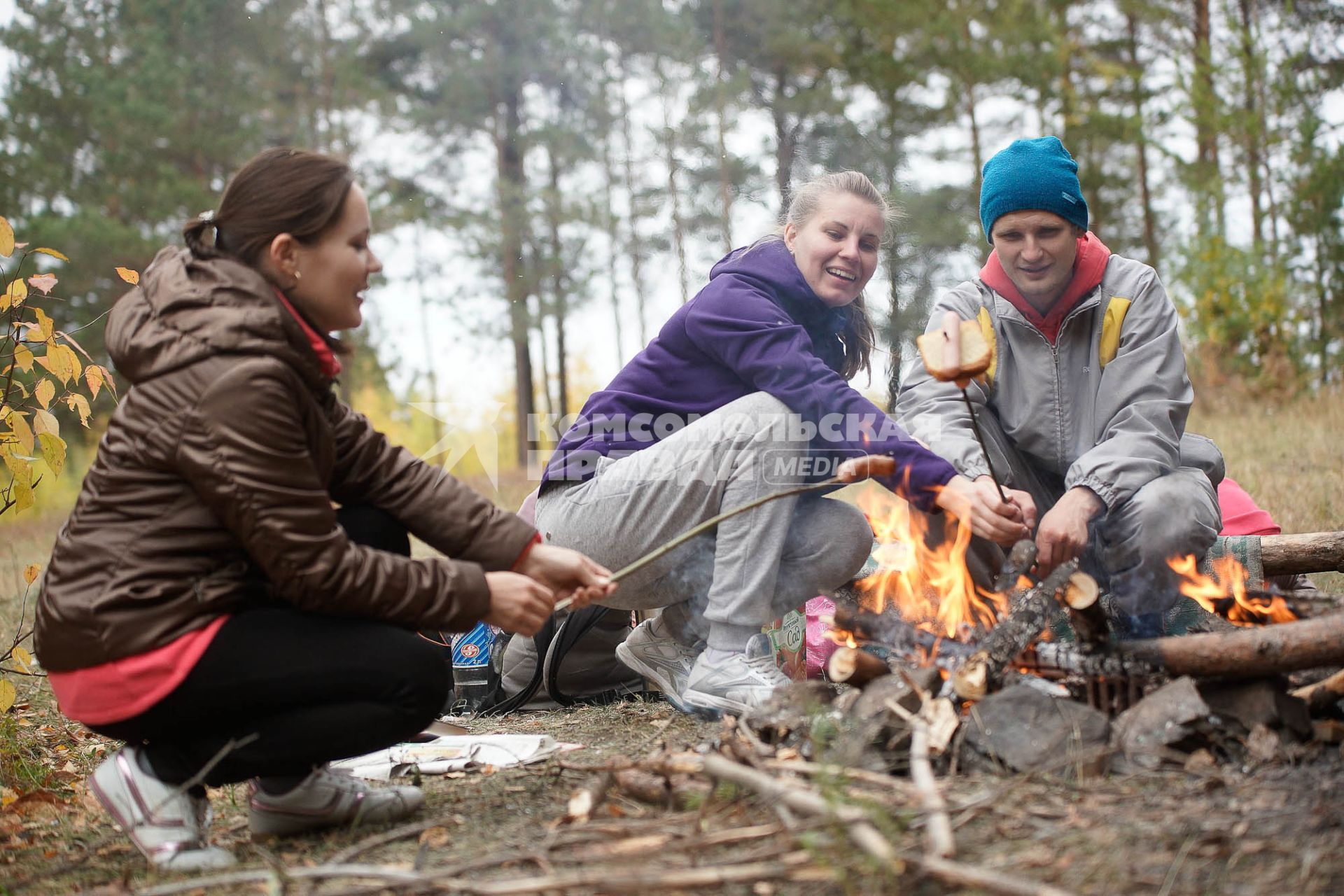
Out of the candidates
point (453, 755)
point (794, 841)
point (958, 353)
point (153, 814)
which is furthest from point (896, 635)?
point (153, 814)

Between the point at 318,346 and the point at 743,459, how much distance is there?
1.31 meters

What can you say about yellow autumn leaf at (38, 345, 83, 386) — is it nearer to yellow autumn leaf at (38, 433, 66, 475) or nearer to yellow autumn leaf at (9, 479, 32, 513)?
yellow autumn leaf at (38, 433, 66, 475)

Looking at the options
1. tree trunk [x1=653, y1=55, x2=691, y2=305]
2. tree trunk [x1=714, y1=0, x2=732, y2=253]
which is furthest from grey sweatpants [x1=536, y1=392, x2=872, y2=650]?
tree trunk [x1=653, y1=55, x2=691, y2=305]

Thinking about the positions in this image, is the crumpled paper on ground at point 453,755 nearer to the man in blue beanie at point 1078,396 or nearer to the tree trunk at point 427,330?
the man in blue beanie at point 1078,396

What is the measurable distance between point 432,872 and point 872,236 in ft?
8.04

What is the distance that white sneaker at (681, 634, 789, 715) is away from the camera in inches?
119

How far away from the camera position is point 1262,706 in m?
2.34

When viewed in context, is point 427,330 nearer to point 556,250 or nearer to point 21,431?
point 556,250

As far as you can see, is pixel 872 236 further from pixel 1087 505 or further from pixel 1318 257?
pixel 1318 257

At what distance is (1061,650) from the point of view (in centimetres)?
263

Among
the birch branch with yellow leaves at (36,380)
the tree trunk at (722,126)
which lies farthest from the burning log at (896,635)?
the tree trunk at (722,126)

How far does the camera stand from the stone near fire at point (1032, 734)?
2.25m

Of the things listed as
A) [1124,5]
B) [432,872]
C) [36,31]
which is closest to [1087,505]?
Result: [432,872]

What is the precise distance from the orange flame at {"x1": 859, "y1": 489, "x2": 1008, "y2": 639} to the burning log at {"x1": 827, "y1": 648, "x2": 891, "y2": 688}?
0.40 meters
